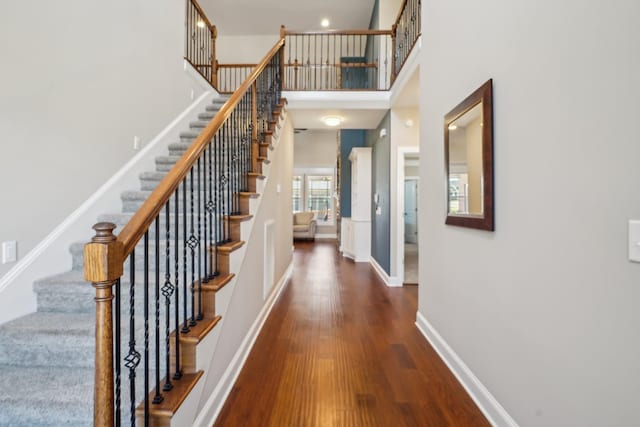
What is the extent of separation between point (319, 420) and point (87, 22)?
3.35m

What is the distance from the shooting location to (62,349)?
1518mm

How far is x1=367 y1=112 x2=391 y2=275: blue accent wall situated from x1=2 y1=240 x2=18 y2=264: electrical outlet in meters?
3.76

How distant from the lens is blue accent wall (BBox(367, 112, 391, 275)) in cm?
438

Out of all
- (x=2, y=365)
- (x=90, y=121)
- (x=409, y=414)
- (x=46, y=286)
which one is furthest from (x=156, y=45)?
(x=409, y=414)

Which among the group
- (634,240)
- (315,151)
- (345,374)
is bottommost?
(345,374)

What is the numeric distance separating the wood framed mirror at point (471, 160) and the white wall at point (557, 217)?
6 cm

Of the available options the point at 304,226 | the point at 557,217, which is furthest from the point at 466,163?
the point at 304,226

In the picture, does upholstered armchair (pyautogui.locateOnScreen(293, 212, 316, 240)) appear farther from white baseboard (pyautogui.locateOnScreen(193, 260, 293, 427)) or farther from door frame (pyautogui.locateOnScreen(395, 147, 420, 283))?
white baseboard (pyautogui.locateOnScreen(193, 260, 293, 427))

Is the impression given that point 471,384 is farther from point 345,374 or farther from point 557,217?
point 557,217

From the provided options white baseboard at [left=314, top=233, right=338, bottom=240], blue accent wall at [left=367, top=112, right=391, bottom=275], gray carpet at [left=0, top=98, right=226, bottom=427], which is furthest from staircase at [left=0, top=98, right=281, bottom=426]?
white baseboard at [left=314, top=233, right=338, bottom=240]

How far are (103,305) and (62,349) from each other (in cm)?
97

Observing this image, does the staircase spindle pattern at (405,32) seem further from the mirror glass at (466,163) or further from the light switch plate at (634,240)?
the light switch plate at (634,240)

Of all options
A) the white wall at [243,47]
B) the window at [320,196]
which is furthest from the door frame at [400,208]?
the window at [320,196]

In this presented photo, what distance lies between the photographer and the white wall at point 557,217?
3.06ft
